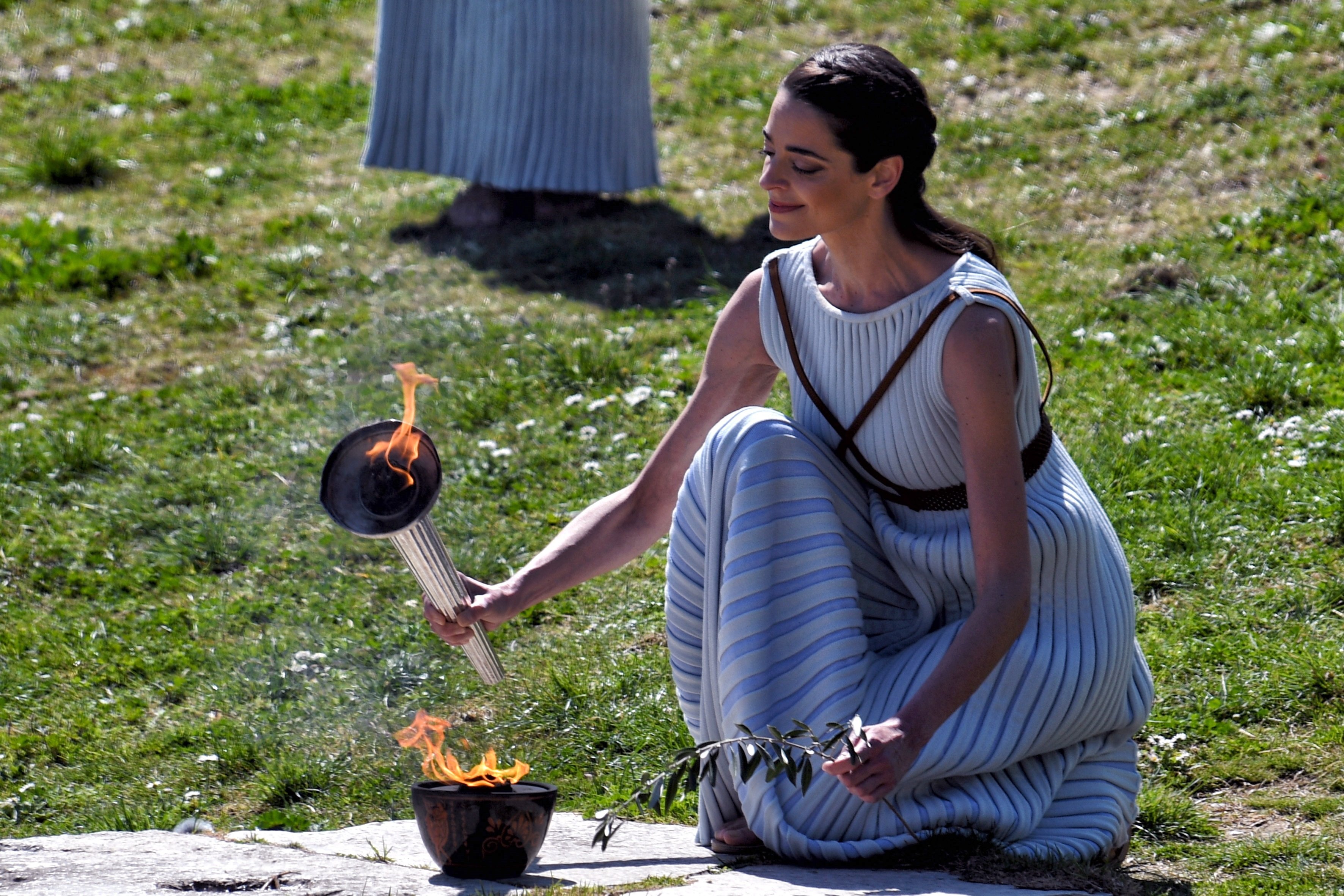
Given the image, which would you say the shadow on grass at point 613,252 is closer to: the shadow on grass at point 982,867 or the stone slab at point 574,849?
the stone slab at point 574,849

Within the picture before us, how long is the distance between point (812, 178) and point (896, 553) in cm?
77

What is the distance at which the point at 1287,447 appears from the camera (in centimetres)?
512

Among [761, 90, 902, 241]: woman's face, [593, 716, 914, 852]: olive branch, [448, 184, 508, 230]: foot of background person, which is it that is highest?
[761, 90, 902, 241]: woman's face

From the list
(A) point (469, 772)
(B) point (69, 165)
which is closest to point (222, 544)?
(A) point (469, 772)

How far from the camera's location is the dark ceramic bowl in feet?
8.93

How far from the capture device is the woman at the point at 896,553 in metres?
2.73

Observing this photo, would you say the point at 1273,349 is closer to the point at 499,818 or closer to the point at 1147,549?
the point at 1147,549

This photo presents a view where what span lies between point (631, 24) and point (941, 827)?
6836mm

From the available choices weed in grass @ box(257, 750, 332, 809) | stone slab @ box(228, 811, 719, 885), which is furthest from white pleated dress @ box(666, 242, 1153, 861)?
weed in grass @ box(257, 750, 332, 809)

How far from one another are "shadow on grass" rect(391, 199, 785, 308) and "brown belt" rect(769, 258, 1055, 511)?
172 inches

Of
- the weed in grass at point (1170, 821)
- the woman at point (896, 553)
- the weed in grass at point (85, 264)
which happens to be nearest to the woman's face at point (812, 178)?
the woman at point (896, 553)

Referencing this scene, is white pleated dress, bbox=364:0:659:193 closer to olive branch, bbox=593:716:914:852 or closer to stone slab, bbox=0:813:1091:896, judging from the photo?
stone slab, bbox=0:813:1091:896

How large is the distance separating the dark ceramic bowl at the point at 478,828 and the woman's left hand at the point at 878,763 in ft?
2.00

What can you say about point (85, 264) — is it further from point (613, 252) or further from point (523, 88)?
point (613, 252)
